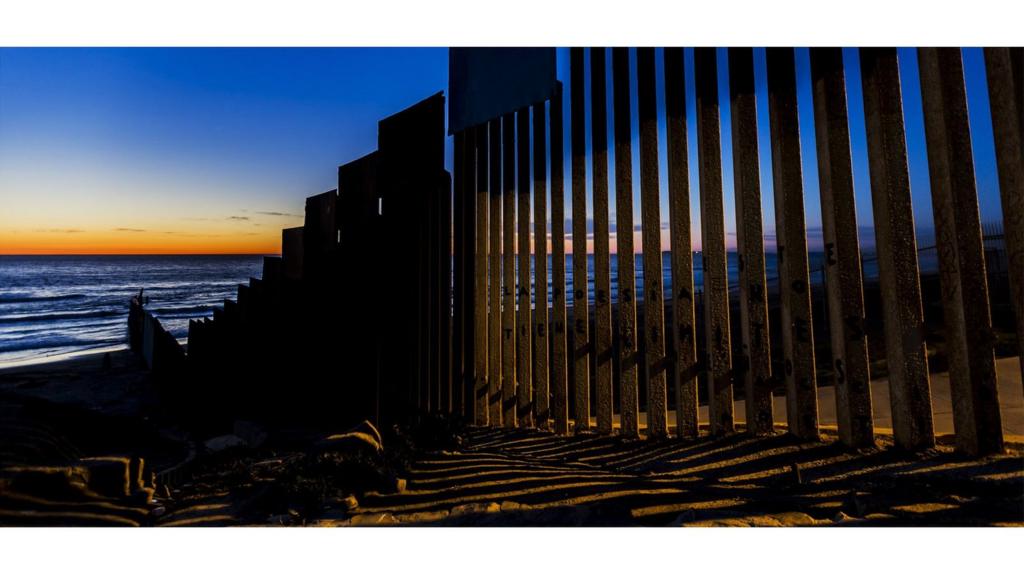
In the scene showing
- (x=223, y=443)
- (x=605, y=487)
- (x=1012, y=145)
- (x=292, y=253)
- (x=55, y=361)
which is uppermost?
(x=292, y=253)

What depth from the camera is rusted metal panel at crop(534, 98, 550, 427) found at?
10.3ft

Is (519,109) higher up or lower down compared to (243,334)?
higher up

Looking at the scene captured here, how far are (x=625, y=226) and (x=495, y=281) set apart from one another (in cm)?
99

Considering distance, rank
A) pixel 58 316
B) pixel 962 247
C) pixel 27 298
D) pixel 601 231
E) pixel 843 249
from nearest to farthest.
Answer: pixel 962 247
pixel 843 249
pixel 601 231
pixel 58 316
pixel 27 298

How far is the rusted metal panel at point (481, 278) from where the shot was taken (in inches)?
137

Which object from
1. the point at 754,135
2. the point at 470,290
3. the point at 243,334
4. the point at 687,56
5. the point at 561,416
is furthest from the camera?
the point at 243,334

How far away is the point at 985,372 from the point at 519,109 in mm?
2570

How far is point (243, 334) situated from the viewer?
5.00m

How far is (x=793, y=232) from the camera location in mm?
2412

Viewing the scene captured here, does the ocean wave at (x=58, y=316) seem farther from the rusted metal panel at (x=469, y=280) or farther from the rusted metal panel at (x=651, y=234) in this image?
the rusted metal panel at (x=651, y=234)

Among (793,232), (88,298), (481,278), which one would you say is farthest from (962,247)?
(88,298)

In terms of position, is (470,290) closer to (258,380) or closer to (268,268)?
(268,268)

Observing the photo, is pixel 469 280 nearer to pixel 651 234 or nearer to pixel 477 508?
pixel 651 234
